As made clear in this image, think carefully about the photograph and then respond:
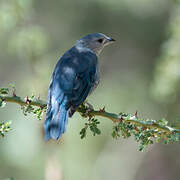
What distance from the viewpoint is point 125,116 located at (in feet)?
13.9

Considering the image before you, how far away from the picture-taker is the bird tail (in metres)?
4.84

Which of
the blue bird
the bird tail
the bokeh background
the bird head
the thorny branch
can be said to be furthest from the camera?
the bird head

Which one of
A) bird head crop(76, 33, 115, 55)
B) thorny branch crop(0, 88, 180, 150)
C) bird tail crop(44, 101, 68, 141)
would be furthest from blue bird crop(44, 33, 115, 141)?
thorny branch crop(0, 88, 180, 150)

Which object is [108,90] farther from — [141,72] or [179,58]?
[179,58]

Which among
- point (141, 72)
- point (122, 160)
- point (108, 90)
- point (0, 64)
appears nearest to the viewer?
point (122, 160)

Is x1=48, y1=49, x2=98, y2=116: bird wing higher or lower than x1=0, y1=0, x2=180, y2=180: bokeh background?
lower

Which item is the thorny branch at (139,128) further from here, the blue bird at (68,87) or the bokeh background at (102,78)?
the bokeh background at (102,78)

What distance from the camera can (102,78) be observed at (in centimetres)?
1148

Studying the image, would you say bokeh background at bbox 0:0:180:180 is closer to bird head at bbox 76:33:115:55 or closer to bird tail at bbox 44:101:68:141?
bird head at bbox 76:33:115:55

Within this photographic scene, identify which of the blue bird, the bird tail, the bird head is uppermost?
the bird head

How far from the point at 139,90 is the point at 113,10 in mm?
3031

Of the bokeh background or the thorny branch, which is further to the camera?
the bokeh background

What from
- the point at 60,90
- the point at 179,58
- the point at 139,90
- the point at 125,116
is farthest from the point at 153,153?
the point at 125,116

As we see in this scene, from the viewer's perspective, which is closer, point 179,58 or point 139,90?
point 179,58
